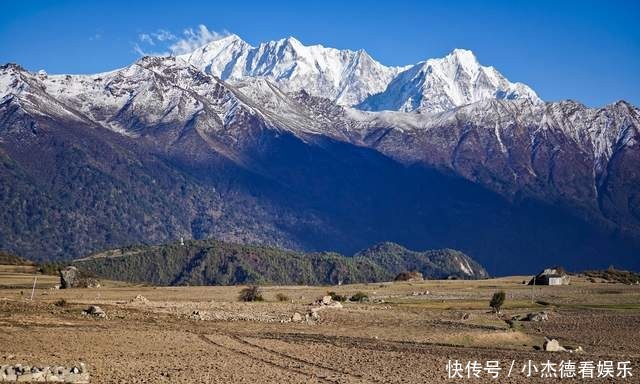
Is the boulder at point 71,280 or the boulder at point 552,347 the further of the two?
the boulder at point 71,280

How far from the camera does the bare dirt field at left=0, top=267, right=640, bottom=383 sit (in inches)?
1670

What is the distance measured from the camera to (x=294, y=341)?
5462 centimetres

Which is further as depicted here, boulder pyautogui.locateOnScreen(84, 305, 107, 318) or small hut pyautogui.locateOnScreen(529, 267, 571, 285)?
small hut pyautogui.locateOnScreen(529, 267, 571, 285)

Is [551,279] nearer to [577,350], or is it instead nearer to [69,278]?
[69,278]

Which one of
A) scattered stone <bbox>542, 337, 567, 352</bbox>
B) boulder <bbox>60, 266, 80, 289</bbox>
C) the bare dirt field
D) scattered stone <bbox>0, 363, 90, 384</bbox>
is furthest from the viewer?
boulder <bbox>60, 266, 80, 289</bbox>

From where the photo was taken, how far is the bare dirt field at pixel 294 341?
42406mm

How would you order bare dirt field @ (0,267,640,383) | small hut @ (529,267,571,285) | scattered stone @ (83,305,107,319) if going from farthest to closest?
small hut @ (529,267,571,285), scattered stone @ (83,305,107,319), bare dirt field @ (0,267,640,383)

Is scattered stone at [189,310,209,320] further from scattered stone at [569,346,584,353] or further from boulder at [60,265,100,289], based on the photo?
boulder at [60,265,100,289]

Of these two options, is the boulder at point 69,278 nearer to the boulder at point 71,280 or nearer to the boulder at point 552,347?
the boulder at point 71,280

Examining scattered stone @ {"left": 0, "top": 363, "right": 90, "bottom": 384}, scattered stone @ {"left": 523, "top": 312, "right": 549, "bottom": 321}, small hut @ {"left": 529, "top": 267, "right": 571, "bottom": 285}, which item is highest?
small hut @ {"left": 529, "top": 267, "right": 571, "bottom": 285}

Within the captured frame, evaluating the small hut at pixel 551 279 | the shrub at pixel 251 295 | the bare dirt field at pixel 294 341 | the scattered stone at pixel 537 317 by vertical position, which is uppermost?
the small hut at pixel 551 279

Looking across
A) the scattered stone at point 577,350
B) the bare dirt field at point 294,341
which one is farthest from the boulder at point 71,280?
the scattered stone at point 577,350

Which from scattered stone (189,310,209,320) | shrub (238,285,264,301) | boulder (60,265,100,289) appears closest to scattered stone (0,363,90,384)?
scattered stone (189,310,209,320)

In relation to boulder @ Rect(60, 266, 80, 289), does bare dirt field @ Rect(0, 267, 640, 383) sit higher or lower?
lower
